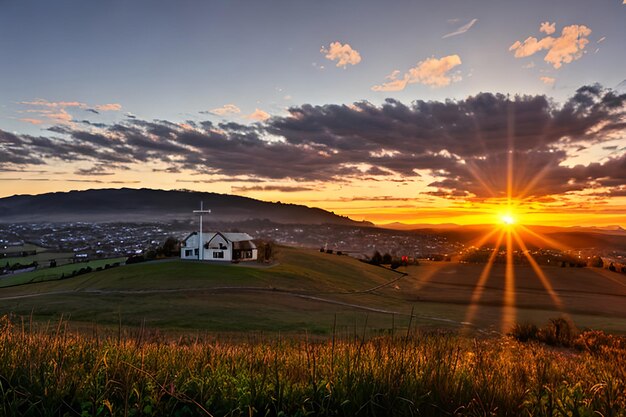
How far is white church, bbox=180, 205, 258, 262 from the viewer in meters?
86.6

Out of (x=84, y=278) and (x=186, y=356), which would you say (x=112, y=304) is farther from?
(x=186, y=356)

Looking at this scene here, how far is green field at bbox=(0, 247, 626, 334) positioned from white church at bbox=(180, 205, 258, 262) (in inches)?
334

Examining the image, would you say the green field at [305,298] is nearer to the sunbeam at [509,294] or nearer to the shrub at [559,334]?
the sunbeam at [509,294]

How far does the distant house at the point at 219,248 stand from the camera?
86625 millimetres

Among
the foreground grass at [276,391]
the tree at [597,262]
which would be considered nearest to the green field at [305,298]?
the tree at [597,262]

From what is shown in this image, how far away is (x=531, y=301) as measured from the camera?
68.1 metres

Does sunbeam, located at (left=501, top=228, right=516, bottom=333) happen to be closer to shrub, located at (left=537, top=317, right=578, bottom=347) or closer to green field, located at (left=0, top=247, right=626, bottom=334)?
green field, located at (left=0, top=247, right=626, bottom=334)

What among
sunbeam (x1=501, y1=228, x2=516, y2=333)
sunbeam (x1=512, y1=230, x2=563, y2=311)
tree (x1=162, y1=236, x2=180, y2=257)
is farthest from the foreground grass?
tree (x1=162, y1=236, x2=180, y2=257)

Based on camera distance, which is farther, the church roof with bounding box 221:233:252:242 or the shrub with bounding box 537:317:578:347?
the church roof with bounding box 221:233:252:242

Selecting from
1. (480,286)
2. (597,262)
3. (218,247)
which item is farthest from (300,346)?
(597,262)

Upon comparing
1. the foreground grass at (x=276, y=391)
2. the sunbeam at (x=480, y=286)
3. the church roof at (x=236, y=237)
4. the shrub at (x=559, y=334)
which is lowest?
the sunbeam at (x=480, y=286)

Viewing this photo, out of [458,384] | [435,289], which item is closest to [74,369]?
[458,384]

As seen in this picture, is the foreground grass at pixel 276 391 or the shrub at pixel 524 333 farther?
the shrub at pixel 524 333

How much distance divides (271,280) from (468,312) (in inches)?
1074
